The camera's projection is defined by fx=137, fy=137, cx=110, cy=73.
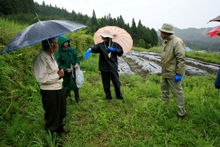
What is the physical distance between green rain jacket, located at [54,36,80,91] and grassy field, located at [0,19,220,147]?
24.6 inches

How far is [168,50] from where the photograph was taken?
2.85 meters

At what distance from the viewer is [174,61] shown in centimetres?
285

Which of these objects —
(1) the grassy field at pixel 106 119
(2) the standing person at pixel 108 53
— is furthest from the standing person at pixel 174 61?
(2) the standing person at pixel 108 53

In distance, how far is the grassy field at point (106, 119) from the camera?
2.39 metres

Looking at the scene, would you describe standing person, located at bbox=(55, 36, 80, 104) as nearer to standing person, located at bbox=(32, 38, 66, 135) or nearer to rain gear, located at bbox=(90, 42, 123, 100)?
rain gear, located at bbox=(90, 42, 123, 100)

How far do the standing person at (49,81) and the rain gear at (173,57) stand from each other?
2.14 meters

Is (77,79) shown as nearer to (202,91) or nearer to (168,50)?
(168,50)

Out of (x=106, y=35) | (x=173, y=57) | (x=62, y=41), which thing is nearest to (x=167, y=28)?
(x=173, y=57)

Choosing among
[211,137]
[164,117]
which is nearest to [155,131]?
[164,117]

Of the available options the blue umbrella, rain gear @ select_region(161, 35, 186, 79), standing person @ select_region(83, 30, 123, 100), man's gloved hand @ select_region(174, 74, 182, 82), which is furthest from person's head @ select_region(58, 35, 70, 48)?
man's gloved hand @ select_region(174, 74, 182, 82)

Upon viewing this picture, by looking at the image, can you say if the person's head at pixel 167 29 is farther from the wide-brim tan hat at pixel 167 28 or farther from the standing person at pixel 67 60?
the standing person at pixel 67 60

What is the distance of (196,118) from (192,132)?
433 mm

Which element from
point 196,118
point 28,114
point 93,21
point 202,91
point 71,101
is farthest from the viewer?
point 93,21

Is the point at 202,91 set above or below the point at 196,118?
above
